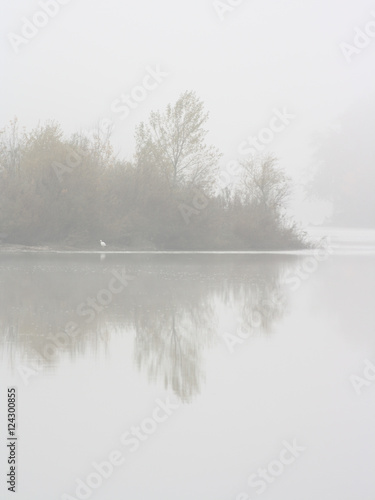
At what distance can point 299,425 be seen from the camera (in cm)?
766

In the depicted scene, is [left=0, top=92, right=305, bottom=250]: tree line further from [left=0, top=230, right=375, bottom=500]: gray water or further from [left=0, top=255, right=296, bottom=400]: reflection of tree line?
[left=0, top=230, right=375, bottom=500]: gray water

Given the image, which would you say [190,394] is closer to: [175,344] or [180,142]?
[175,344]

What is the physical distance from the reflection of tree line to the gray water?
43 mm

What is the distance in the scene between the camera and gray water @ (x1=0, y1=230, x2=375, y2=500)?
20.6ft

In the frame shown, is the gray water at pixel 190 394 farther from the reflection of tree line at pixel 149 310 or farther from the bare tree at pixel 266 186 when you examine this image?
the bare tree at pixel 266 186

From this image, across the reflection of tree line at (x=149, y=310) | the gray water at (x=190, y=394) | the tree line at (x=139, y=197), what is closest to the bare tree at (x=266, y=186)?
the tree line at (x=139, y=197)

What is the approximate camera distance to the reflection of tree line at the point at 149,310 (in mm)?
11031

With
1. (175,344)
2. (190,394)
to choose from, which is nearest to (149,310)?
(175,344)

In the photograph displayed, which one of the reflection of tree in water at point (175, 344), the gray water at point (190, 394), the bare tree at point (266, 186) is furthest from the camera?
the bare tree at point (266, 186)

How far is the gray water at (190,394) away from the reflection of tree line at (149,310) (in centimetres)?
4

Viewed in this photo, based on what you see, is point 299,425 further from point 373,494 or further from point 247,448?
point 373,494

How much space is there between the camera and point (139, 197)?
4709 centimetres

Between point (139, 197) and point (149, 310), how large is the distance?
3112cm

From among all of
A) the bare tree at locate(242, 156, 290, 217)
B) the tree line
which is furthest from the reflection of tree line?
the bare tree at locate(242, 156, 290, 217)
